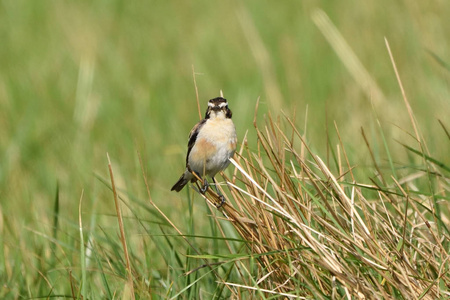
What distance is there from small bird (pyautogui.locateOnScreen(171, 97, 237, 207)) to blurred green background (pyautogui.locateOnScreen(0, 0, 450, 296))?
3.37 feet

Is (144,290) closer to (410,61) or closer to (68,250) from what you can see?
(68,250)

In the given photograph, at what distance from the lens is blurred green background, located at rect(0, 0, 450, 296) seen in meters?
7.57

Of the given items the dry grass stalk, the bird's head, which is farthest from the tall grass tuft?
the bird's head

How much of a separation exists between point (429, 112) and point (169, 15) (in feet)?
16.1

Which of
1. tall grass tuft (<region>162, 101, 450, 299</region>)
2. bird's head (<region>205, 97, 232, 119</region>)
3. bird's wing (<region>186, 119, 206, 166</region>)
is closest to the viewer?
tall grass tuft (<region>162, 101, 450, 299</region>)

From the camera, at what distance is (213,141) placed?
530cm

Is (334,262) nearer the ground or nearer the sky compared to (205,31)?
nearer the ground

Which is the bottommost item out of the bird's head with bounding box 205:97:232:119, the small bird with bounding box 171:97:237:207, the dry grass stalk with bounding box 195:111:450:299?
the dry grass stalk with bounding box 195:111:450:299

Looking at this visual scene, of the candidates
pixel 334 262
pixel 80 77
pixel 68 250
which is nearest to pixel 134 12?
pixel 80 77

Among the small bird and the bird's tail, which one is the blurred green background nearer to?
the bird's tail

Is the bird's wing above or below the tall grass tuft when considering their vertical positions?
above

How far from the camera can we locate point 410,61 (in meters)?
9.44

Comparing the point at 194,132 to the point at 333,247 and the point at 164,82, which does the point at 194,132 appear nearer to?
the point at 333,247

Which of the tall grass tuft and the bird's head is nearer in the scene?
the tall grass tuft
